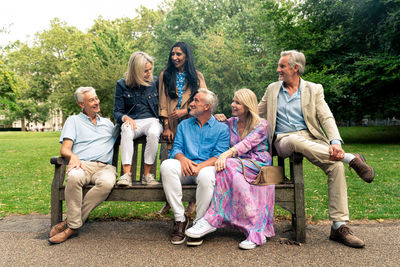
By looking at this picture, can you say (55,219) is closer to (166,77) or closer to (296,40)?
(166,77)

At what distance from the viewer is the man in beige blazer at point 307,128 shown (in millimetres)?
3740

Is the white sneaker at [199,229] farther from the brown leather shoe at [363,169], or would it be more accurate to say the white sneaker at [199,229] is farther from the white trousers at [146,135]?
the brown leather shoe at [363,169]

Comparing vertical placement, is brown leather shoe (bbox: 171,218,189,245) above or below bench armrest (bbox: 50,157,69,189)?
below

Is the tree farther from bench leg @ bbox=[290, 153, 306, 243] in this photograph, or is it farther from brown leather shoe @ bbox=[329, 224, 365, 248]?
brown leather shoe @ bbox=[329, 224, 365, 248]

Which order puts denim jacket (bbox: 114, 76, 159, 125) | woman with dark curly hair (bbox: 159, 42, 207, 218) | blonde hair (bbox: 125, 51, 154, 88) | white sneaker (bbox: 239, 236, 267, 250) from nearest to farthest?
white sneaker (bbox: 239, 236, 267, 250)
blonde hair (bbox: 125, 51, 154, 88)
denim jacket (bbox: 114, 76, 159, 125)
woman with dark curly hair (bbox: 159, 42, 207, 218)

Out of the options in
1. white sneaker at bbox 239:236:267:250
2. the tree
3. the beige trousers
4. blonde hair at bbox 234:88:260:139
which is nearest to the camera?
white sneaker at bbox 239:236:267:250

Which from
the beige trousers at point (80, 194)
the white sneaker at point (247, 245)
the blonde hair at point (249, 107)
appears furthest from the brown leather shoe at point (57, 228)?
the blonde hair at point (249, 107)

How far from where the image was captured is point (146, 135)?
4.38 metres

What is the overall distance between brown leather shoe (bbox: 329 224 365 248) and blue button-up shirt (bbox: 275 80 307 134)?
1205 millimetres

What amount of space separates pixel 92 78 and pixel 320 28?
59.1ft

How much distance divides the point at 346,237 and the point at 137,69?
2964 mm

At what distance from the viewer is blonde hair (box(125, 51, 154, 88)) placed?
14.5 ft

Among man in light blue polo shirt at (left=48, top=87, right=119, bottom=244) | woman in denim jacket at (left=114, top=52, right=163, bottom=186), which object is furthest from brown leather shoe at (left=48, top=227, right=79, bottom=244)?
woman in denim jacket at (left=114, top=52, right=163, bottom=186)

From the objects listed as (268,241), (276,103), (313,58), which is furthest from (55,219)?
(313,58)
